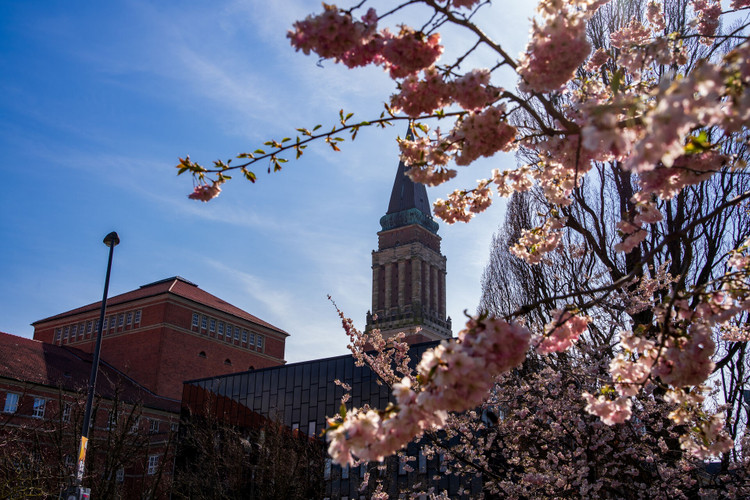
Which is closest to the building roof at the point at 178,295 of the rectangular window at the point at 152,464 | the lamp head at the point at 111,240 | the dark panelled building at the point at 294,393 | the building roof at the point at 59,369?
the building roof at the point at 59,369

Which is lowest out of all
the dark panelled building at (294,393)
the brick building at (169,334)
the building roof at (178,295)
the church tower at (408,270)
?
the dark panelled building at (294,393)

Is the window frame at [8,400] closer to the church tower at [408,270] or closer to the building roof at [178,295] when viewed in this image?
the building roof at [178,295]

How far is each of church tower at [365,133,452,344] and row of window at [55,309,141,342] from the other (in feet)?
96.2

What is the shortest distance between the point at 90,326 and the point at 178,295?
30.6ft

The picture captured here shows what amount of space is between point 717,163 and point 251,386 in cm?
4022

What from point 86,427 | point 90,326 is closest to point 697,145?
point 86,427

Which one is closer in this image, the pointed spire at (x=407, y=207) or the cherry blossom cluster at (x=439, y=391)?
the cherry blossom cluster at (x=439, y=391)

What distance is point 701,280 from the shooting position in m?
14.1

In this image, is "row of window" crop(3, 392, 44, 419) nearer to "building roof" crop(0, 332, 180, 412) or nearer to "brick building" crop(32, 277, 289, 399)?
"building roof" crop(0, 332, 180, 412)

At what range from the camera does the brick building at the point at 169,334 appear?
4806cm

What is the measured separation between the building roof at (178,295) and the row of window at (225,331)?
1.10 m

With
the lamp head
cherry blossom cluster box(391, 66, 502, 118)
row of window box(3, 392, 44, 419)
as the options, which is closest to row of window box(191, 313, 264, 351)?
row of window box(3, 392, 44, 419)

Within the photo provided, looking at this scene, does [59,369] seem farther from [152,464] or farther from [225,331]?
[225,331]

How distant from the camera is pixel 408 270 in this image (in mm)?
75875
